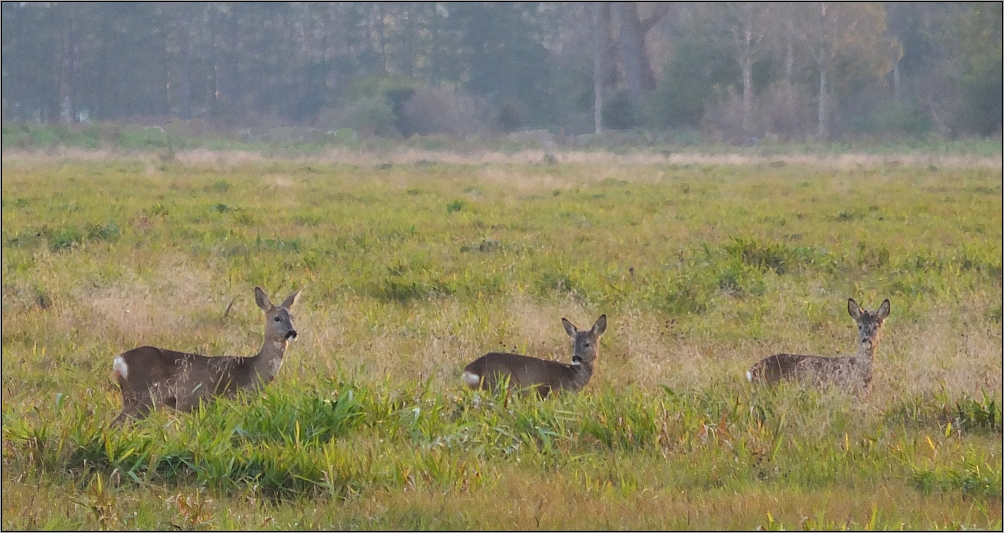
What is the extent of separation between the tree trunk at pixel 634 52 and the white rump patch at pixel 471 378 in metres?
47.2

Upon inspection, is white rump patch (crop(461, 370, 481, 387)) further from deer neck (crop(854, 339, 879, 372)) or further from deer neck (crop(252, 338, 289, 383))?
deer neck (crop(854, 339, 879, 372))

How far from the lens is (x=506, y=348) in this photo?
793 centimetres

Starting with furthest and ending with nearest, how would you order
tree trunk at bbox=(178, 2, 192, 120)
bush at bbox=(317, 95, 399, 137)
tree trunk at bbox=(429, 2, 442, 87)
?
tree trunk at bbox=(429, 2, 442, 87)
tree trunk at bbox=(178, 2, 192, 120)
bush at bbox=(317, 95, 399, 137)

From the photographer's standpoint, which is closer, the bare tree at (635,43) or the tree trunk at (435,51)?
the bare tree at (635,43)

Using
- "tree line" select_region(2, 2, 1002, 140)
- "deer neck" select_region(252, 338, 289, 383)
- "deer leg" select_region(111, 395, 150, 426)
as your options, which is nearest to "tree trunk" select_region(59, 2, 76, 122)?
"tree line" select_region(2, 2, 1002, 140)

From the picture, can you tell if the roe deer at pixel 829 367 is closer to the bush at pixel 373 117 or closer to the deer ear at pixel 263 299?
the deer ear at pixel 263 299

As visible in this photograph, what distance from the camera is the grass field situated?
4.68 metres

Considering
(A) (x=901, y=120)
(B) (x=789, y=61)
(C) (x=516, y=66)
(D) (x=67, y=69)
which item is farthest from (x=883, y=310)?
(D) (x=67, y=69)

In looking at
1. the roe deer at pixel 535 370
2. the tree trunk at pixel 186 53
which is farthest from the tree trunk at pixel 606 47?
the roe deer at pixel 535 370

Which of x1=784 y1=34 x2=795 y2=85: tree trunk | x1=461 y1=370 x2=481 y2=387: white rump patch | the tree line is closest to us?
x1=461 y1=370 x2=481 y2=387: white rump patch

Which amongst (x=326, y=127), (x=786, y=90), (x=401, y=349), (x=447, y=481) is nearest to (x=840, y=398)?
(x=447, y=481)

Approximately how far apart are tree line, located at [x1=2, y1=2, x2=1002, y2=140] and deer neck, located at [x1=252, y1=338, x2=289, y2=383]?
39336 millimetres

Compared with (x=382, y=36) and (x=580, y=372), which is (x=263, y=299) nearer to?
(x=580, y=372)

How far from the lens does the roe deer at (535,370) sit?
6.52 metres
